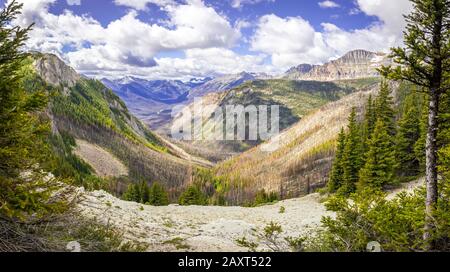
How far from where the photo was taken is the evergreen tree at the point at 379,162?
4291 centimetres

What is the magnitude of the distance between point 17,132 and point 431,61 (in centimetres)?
1463

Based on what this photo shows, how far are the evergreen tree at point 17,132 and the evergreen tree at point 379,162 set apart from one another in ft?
134

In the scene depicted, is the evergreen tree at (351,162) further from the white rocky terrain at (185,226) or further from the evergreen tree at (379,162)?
A: the white rocky terrain at (185,226)

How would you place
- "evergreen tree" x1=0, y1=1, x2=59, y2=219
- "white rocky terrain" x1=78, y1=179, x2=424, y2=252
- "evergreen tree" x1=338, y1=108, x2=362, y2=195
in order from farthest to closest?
1. "evergreen tree" x1=338, y1=108, x2=362, y2=195
2. "white rocky terrain" x1=78, y1=179, x2=424, y2=252
3. "evergreen tree" x1=0, y1=1, x2=59, y2=219

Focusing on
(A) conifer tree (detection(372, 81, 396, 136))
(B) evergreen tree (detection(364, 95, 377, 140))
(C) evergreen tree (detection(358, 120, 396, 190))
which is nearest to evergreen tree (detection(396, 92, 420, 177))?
(A) conifer tree (detection(372, 81, 396, 136))

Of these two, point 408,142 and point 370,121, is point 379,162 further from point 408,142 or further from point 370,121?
point 370,121

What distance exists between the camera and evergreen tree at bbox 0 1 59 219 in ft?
32.4

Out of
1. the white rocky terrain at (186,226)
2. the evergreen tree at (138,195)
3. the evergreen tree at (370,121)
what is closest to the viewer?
the white rocky terrain at (186,226)

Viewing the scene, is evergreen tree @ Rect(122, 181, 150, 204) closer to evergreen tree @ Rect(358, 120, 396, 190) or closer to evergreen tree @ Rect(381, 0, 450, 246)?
evergreen tree @ Rect(358, 120, 396, 190)

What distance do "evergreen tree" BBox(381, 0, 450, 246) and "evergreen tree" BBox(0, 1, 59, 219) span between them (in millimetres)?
12636

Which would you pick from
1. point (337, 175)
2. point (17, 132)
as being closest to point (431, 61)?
point (17, 132)

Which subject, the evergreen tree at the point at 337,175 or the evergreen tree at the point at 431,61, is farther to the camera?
the evergreen tree at the point at 337,175

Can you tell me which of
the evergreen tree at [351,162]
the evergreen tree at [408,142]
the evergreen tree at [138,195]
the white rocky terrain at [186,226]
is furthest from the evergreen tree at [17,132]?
the evergreen tree at [138,195]
